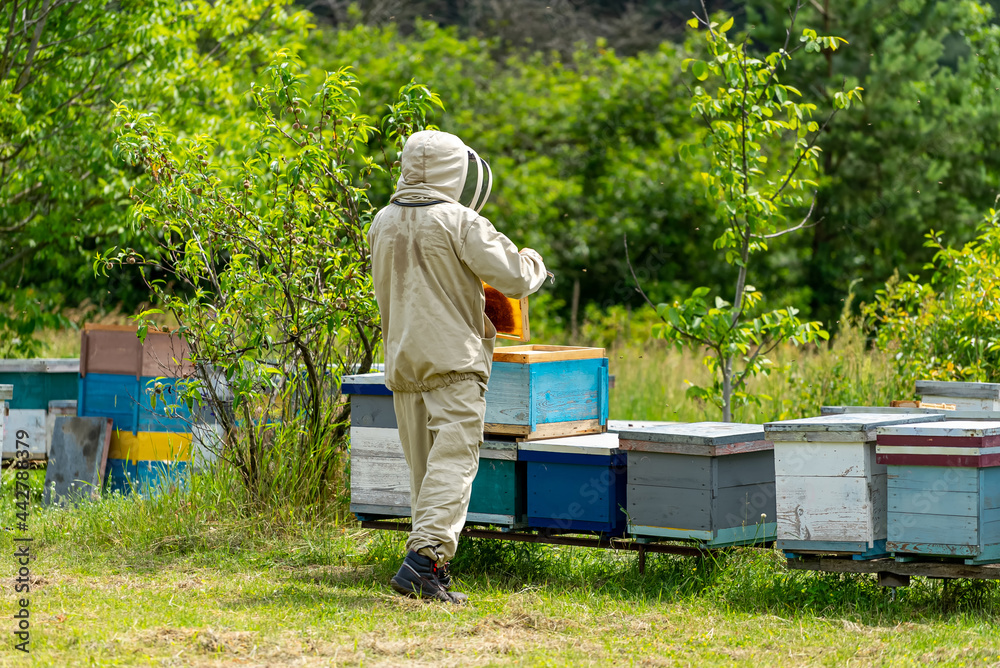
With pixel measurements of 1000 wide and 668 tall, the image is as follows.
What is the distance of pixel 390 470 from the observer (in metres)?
5.00

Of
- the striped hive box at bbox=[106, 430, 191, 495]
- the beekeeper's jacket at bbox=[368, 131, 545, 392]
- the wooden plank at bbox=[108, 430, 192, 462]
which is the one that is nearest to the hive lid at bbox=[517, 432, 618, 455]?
the beekeeper's jacket at bbox=[368, 131, 545, 392]

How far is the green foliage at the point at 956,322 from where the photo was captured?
21.0 ft

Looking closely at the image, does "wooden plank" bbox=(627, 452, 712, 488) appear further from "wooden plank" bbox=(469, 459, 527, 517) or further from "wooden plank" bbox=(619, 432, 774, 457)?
"wooden plank" bbox=(469, 459, 527, 517)

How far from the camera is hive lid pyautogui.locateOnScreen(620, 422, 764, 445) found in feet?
14.0

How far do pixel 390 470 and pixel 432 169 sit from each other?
1453mm

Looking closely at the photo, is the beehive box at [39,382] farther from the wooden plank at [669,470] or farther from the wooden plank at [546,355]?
the wooden plank at [669,470]

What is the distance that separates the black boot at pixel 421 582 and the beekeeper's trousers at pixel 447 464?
4 centimetres

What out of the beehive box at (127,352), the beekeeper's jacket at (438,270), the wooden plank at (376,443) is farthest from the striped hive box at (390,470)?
the beehive box at (127,352)

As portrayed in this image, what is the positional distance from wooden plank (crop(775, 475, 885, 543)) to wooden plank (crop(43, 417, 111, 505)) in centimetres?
409

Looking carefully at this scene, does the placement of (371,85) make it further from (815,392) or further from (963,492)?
(963,492)

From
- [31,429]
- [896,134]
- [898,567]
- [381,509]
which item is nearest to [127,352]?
[31,429]

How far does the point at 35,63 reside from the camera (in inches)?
327

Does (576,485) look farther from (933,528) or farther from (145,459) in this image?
(145,459)

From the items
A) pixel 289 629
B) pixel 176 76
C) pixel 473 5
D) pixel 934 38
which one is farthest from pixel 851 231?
pixel 289 629
